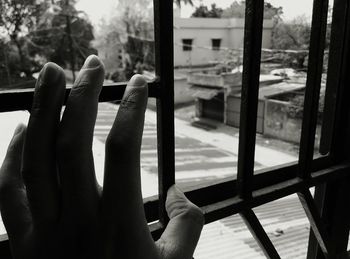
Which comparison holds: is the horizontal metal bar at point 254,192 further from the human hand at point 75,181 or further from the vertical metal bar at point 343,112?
the human hand at point 75,181

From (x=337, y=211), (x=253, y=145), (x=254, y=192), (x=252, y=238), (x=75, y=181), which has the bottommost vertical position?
(x=252, y=238)

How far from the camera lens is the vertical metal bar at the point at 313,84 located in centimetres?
78

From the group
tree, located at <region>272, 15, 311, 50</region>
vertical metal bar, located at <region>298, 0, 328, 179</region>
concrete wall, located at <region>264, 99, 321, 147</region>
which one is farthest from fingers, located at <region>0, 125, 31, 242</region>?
concrete wall, located at <region>264, 99, 321, 147</region>

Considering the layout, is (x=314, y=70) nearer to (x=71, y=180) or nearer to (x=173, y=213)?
(x=173, y=213)

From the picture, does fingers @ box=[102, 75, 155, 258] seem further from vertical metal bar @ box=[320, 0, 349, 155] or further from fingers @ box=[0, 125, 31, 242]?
vertical metal bar @ box=[320, 0, 349, 155]

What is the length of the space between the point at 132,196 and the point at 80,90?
0.12 metres

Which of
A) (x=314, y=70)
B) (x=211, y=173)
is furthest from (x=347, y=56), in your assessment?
(x=211, y=173)

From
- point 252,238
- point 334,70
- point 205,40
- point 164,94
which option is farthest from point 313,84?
point 205,40

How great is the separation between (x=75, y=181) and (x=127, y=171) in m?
0.05

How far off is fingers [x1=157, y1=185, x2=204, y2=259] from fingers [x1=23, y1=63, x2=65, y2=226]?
16 centimetres

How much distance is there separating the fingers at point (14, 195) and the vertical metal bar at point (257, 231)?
1.84 ft

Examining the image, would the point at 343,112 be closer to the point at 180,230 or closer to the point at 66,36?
the point at 180,230

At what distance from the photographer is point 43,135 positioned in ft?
1.03

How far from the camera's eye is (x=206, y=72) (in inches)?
331
